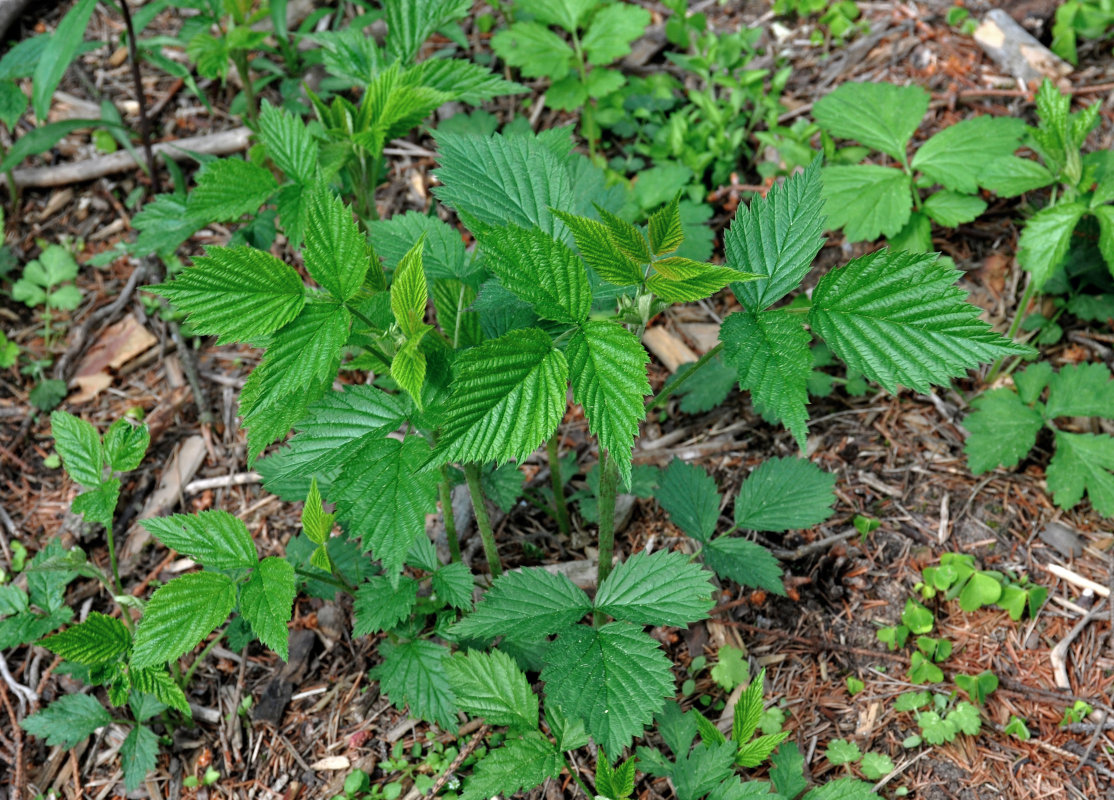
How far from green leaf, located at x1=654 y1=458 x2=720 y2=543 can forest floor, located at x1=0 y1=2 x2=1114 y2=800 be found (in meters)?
0.30

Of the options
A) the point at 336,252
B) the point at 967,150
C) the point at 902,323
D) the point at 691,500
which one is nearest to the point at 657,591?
the point at 691,500

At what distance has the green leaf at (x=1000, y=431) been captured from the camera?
2.36m

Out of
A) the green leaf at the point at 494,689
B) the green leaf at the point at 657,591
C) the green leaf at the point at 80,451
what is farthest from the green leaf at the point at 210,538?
the green leaf at the point at 657,591

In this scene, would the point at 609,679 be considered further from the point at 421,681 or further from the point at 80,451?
the point at 80,451

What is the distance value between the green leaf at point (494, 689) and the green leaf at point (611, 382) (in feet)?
2.24

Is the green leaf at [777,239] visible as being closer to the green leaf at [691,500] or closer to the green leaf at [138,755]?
the green leaf at [691,500]

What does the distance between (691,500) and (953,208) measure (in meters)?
1.33

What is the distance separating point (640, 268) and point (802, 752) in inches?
50.7

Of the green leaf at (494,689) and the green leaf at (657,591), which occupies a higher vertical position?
the green leaf at (657,591)

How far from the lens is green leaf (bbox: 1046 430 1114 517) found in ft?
7.39

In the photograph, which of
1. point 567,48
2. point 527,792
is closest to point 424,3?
point 567,48

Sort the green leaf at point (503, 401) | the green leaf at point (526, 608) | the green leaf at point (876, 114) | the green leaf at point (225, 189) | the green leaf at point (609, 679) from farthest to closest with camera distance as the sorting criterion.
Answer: the green leaf at point (876, 114) < the green leaf at point (225, 189) < the green leaf at point (526, 608) < the green leaf at point (609, 679) < the green leaf at point (503, 401)

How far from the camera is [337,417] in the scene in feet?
5.69

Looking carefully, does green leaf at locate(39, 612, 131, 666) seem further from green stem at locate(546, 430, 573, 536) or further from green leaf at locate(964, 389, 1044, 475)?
green leaf at locate(964, 389, 1044, 475)
